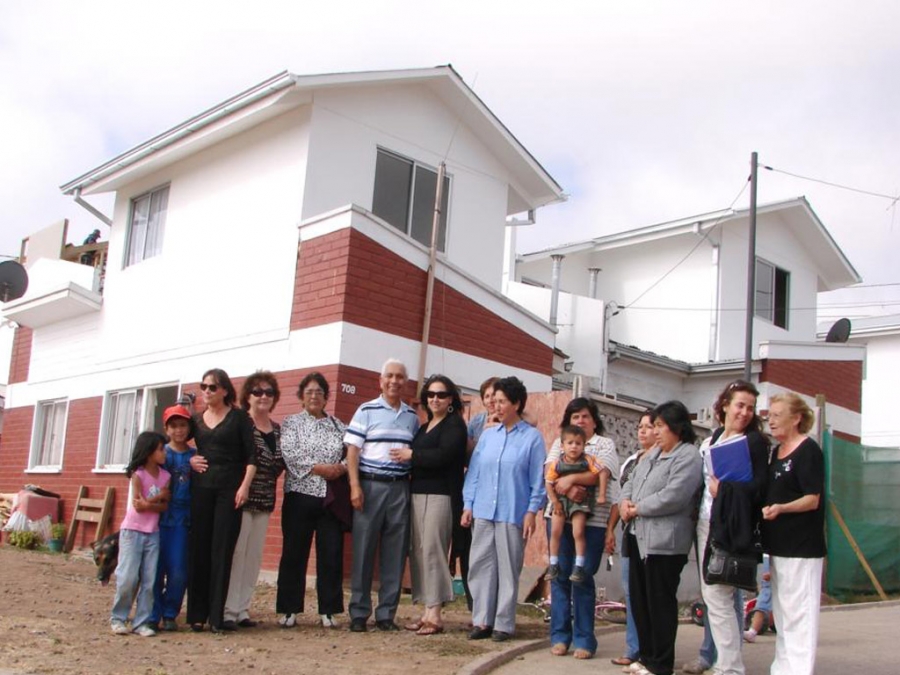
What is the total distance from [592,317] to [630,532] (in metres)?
13.2

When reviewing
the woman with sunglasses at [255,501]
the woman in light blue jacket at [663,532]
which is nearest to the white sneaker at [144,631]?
the woman with sunglasses at [255,501]

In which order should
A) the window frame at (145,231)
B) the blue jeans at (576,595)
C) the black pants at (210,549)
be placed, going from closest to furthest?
the blue jeans at (576,595)
the black pants at (210,549)
the window frame at (145,231)

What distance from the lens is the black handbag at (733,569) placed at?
5.72 m

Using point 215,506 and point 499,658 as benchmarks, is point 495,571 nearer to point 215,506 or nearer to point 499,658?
point 499,658

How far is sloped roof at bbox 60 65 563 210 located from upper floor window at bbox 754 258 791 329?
725 centimetres

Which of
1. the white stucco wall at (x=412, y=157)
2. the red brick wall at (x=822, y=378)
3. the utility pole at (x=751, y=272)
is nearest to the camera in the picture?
the white stucco wall at (x=412, y=157)

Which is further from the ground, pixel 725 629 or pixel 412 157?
pixel 412 157

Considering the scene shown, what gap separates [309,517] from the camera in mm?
7746

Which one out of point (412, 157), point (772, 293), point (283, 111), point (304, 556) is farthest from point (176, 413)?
point (772, 293)

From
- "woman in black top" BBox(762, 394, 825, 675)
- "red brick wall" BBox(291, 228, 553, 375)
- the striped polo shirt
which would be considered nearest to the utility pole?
"red brick wall" BBox(291, 228, 553, 375)

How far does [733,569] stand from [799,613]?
43 centimetres

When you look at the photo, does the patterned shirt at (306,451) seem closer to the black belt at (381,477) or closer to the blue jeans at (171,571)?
the black belt at (381,477)

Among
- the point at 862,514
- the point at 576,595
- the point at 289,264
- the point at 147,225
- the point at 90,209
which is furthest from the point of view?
the point at 90,209

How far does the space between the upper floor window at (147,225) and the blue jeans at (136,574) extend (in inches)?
316
